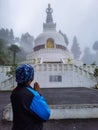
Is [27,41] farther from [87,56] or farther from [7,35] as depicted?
[87,56]

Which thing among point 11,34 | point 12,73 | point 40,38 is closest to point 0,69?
point 12,73

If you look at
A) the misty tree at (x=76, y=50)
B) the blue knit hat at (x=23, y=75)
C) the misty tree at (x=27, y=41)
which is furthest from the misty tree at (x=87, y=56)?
the blue knit hat at (x=23, y=75)

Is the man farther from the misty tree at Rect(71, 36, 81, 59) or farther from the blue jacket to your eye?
the misty tree at Rect(71, 36, 81, 59)

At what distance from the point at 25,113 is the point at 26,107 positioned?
8cm

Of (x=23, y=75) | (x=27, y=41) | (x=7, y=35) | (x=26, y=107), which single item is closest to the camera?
(x=26, y=107)

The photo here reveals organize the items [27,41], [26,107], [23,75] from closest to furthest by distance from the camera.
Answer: [26,107] → [23,75] → [27,41]

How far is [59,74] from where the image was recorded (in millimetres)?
27406

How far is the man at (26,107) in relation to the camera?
2.47 m

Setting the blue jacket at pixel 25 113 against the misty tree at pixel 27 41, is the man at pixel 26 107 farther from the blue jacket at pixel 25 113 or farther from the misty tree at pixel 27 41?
the misty tree at pixel 27 41

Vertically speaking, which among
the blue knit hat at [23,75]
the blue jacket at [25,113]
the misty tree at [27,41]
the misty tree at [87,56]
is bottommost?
the blue jacket at [25,113]

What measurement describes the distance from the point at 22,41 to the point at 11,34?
941 cm

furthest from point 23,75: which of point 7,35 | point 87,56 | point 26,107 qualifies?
point 87,56

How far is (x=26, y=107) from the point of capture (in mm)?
2504

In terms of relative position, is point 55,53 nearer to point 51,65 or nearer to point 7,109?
point 51,65
